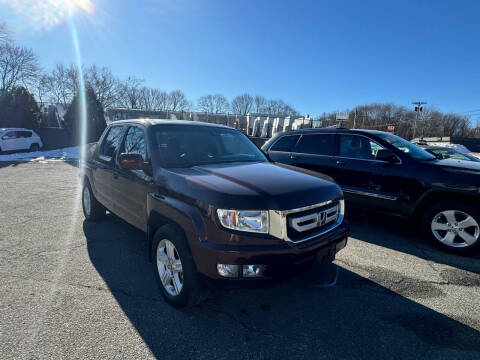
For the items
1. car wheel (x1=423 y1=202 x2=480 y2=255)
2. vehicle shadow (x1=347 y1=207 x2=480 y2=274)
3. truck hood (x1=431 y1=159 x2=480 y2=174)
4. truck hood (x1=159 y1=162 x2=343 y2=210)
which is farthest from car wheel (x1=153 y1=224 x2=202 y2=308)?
truck hood (x1=431 y1=159 x2=480 y2=174)

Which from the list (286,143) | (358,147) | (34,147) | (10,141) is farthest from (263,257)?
(34,147)

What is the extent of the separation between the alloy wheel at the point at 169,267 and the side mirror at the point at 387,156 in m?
3.71

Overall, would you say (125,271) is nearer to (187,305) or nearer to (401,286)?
(187,305)

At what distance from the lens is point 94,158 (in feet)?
15.1

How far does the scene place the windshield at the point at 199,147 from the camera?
301cm

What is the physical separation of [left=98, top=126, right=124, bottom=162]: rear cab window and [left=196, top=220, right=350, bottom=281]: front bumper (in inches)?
97.5

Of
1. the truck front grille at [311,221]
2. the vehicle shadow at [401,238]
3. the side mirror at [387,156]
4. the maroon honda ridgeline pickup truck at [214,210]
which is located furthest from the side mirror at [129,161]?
the side mirror at [387,156]

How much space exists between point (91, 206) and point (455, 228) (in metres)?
5.86

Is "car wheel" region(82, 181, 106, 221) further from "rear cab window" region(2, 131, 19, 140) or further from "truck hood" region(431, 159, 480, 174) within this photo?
"rear cab window" region(2, 131, 19, 140)

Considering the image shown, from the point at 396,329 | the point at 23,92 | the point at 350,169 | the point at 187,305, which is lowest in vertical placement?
the point at 396,329

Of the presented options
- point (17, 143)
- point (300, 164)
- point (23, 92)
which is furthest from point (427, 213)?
point (23, 92)

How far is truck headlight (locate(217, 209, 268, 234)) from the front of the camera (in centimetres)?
214

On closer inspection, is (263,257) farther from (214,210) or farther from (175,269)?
(175,269)

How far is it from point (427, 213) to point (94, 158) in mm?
5428
